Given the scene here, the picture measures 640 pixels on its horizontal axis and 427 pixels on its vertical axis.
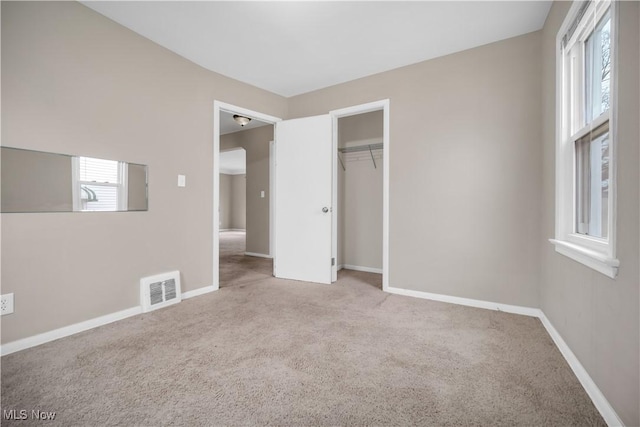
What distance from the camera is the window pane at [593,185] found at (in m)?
1.53

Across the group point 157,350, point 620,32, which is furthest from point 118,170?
point 620,32

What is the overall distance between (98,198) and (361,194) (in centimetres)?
318

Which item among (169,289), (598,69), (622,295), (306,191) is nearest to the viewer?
(622,295)

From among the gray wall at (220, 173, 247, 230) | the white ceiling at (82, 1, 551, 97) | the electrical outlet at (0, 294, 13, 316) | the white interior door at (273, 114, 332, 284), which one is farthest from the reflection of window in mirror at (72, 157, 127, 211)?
the gray wall at (220, 173, 247, 230)

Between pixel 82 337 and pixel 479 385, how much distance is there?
103 inches

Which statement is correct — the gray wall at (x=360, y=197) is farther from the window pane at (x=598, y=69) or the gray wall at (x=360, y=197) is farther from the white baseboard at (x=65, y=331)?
the white baseboard at (x=65, y=331)

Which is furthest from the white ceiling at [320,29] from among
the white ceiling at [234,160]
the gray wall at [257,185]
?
the white ceiling at [234,160]

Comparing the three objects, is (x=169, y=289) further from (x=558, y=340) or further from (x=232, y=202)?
(x=232, y=202)

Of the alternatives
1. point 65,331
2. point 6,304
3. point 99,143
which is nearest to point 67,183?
point 99,143

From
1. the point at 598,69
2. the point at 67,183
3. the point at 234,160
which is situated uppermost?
the point at 234,160

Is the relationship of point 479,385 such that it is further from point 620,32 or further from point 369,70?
point 369,70

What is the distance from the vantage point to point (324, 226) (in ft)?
11.7

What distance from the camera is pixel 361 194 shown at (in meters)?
4.41

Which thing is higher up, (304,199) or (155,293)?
(304,199)
